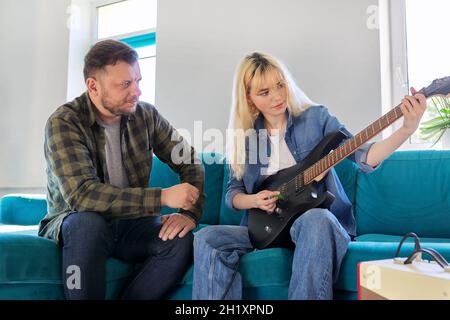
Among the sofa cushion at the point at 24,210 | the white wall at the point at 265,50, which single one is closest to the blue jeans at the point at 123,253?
the sofa cushion at the point at 24,210

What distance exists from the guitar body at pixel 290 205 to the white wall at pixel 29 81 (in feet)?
7.22

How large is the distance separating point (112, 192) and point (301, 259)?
0.59 meters

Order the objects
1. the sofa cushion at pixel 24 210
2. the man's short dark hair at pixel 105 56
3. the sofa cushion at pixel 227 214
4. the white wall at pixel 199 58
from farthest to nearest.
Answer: the sofa cushion at pixel 24 210
the white wall at pixel 199 58
the sofa cushion at pixel 227 214
the man's short dark hair at pixel 105 56

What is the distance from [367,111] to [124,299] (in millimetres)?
1353

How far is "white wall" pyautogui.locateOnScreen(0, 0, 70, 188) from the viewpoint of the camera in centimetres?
309

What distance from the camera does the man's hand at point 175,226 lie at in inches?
53.3

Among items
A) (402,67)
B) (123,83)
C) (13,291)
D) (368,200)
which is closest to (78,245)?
(13,291)

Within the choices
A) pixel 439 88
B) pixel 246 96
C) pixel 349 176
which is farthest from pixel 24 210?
pixel 439 88

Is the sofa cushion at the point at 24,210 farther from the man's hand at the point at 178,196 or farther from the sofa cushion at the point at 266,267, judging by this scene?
the sofa cushion at the point at 266,267

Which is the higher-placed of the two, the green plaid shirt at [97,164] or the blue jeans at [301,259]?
the green plaid shirt at [97,164]

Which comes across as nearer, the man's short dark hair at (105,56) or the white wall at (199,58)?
the man's short dark hair at (105,56)

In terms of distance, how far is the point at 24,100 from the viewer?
3.10 meters

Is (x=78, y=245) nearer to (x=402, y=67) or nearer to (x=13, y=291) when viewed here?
(x=13, y=291)

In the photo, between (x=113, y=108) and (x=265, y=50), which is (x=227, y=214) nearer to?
(x=113, y=108)
